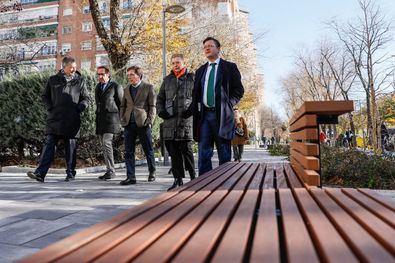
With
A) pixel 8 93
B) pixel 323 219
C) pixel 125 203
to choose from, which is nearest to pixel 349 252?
pixel 323 219

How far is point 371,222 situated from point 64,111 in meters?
6.24

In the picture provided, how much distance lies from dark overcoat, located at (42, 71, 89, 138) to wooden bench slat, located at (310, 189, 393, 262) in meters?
5.79

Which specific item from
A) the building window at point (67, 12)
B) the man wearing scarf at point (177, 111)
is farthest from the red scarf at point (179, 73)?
the building window at point (67, 12)

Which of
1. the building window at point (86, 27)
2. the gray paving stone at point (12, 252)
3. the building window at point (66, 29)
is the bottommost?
the gray paving stone at point (12, 252)

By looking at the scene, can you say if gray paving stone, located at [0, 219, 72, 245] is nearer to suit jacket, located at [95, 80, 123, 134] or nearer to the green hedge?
suit jacket, located at [95, 80, 123, 134]

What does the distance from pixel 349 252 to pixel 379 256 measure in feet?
0.25

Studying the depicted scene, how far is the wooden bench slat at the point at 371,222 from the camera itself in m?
1.18

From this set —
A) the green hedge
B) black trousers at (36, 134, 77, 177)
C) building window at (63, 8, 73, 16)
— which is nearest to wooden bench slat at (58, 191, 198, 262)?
black trousers at (36, 134, 77, 177)

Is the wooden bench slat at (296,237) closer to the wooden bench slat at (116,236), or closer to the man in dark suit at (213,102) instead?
the wooden bench slat at (116,236)

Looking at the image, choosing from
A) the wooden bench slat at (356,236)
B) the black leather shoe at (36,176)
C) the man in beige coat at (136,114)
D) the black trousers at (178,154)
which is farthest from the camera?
the black leather shoe at (36,176)

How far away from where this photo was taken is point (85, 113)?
9.77m

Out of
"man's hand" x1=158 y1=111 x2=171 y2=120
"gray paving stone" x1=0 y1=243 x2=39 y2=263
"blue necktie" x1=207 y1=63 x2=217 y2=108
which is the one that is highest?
"blue necktie" x1=207 y1=63 x2=217 y2=108

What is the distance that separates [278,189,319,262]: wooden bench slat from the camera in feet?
3.48

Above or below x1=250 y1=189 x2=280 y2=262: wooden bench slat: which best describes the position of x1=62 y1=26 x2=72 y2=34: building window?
above
